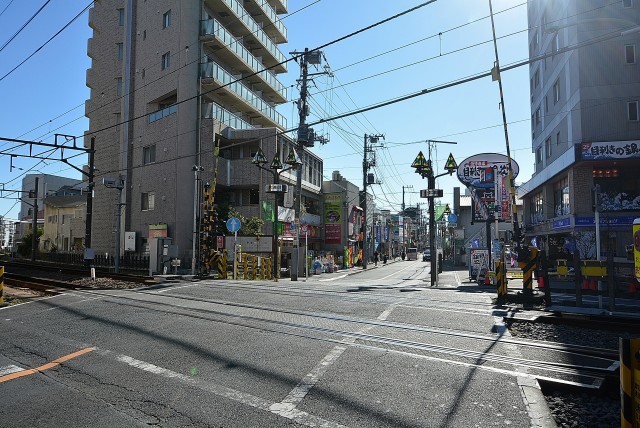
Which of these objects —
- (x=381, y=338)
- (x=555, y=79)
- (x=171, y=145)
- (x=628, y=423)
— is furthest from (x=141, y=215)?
(x=628, y=423)

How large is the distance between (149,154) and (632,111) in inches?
1265

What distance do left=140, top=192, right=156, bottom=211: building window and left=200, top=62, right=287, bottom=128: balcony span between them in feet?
29.4

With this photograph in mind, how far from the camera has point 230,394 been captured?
4.86 metres

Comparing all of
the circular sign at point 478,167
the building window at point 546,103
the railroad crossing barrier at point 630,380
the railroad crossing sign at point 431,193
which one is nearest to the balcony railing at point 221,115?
the railroad crossing sign at point 431,193

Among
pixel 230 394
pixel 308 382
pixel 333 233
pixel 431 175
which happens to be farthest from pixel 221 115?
pixel 230 394

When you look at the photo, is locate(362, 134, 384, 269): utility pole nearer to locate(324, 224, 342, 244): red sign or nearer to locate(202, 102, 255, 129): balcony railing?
locate(324, 224, 342, 244): red sign

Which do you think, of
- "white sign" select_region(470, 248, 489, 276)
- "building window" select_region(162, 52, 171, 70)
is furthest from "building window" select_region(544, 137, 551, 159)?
"building window" select_region(162, 52, 171, 70)

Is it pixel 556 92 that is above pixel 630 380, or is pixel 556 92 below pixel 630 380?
above

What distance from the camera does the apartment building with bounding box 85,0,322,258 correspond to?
99.3 feet

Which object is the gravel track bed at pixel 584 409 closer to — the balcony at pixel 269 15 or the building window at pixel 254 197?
the building window at pixel 254 197

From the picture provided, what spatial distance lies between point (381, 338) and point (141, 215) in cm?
Result: 2944

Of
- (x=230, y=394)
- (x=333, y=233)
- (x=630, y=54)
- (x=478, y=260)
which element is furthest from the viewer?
(x=333, y=233)

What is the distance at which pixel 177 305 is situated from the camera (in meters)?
11.1

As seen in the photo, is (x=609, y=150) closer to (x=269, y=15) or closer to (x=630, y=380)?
(x=630, y=380)
